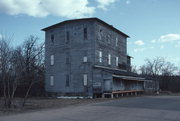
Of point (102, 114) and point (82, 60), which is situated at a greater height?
point (82, 60)

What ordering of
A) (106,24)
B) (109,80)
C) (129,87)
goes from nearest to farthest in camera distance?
(109,80)
(106,24)
(129,87)

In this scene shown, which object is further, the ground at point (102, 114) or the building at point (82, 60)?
the building at point (82, 60)

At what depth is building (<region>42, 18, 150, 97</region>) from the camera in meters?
29.8

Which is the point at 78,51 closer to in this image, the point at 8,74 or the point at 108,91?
the point at 108,91

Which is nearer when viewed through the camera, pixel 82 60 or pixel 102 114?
pixel 102 114

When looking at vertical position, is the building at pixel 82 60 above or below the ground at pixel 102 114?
above

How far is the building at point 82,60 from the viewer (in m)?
29.8

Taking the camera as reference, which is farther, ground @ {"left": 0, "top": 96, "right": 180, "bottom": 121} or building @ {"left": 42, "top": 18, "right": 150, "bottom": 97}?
building @ {"left": 42, "top": 18, "right": 150, "bottom": 97}

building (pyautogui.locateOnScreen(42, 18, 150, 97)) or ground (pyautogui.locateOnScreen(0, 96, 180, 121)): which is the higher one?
building (pyautogui.locateOnScreen(42, 18, 150, 97))

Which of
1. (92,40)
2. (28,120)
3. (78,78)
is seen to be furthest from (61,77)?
(28,120)

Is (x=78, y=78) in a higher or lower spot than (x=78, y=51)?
lower

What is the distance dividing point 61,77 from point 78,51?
15.8 feet

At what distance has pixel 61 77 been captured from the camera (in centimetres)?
3247

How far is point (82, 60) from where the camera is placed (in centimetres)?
3089
